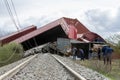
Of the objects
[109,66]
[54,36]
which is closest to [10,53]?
[54,36]

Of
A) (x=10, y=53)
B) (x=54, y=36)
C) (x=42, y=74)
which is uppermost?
(x=42, y=74)

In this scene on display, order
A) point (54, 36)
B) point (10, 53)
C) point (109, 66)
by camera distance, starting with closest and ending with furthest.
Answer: point (109, 66) → point (10, 53) → point (54, 36)

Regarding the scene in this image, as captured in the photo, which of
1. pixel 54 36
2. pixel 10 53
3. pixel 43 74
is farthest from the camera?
pixel 54 36

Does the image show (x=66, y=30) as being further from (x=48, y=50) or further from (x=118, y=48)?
(x=118, y=48)

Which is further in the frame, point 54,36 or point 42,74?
point 54,36

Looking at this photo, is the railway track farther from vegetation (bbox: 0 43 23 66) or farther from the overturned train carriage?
the overturned train carriage

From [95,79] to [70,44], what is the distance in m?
39.7

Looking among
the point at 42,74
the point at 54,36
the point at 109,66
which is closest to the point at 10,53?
the point at 54,36

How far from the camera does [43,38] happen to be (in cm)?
6159

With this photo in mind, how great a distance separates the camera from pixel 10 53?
152 feet

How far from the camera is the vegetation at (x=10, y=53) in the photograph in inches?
1718

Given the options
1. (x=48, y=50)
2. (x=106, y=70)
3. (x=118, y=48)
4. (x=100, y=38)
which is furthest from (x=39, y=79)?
(x=100, y=38)

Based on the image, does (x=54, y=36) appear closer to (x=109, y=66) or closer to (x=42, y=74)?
(x=109, y=66)

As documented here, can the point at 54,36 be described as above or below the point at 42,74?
below
